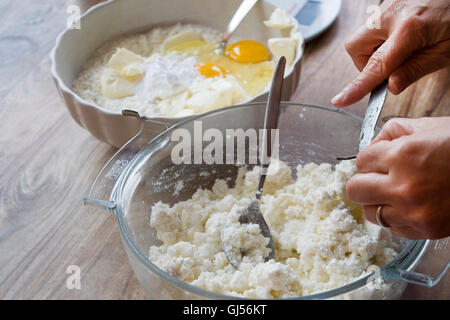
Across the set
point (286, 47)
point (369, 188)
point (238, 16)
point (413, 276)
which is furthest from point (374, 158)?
point (238, 16)

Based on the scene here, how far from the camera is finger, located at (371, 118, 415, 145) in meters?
0.81

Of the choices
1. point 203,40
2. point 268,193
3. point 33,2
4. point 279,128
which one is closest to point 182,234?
point 268,193

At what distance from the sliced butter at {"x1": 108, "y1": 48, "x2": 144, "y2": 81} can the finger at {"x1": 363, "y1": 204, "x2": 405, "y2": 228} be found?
83cm

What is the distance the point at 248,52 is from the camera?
1485 millimetres

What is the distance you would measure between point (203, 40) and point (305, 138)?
0.66 m

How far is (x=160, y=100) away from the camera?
1328 mm

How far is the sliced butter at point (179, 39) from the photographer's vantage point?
1.54 meters

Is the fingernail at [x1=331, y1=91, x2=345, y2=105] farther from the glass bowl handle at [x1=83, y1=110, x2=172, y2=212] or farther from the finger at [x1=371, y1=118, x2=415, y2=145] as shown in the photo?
the glass bowl handle at [x1=83, y1=110, x2=172, y2=212]

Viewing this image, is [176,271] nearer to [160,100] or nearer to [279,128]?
[279,128]

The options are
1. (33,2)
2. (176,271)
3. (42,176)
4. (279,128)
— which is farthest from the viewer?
(33,2)

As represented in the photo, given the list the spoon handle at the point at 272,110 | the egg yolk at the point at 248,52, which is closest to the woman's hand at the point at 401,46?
the spoon handle at the point at 272,110

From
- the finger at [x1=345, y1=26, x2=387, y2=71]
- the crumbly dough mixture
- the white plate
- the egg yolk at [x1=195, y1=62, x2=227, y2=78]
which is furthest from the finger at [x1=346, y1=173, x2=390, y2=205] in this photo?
the white plate

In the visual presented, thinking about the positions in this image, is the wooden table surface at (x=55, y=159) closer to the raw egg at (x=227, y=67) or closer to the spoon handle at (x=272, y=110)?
the raw egg at (x=227, y=67)

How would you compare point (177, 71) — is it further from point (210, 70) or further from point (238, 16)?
point (238, 16)
